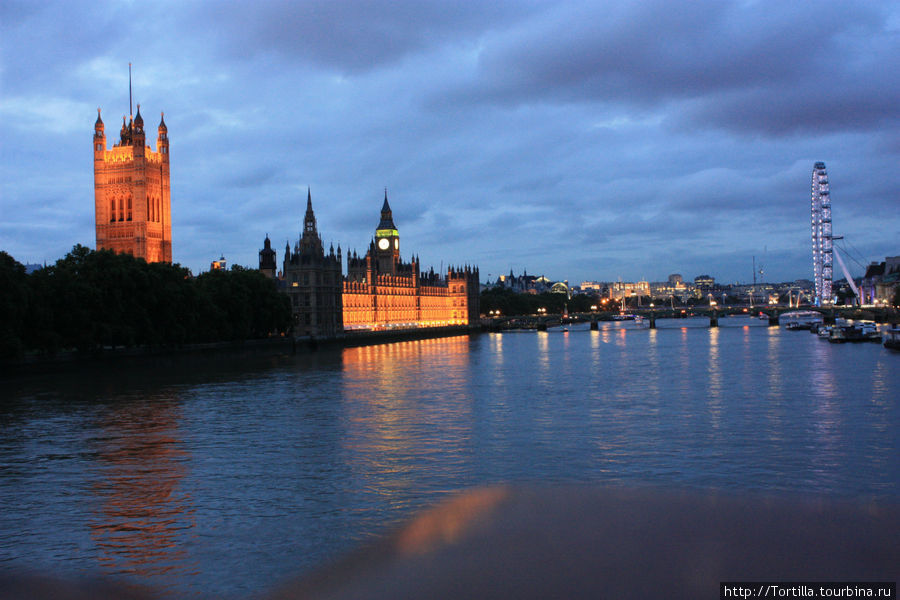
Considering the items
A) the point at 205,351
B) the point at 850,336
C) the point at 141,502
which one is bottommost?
the point at 141,502

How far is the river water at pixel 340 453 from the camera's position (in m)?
14.1

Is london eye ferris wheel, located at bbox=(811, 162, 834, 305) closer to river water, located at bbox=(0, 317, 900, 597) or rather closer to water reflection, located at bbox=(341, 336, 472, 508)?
river water, located at bbox=(0, 317, 900, 597)

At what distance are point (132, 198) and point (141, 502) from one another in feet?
342

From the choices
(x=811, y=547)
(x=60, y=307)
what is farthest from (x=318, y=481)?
(x=60, y=307)

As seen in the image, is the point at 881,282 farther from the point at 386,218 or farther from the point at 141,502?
the point at 141,502

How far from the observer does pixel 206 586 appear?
12.0 meters

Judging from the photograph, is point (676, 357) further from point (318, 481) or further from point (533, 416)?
point (318, 481)

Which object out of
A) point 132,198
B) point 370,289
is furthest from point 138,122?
point 370,289

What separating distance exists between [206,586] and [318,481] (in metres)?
6.71

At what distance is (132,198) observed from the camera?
11325 centimetres

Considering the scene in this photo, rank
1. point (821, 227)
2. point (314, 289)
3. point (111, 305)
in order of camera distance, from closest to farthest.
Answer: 1. point (111, 305)
2. point (314, 289)
3. point (821, 227)

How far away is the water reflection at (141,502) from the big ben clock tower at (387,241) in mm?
137747

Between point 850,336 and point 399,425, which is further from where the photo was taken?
point 850,336

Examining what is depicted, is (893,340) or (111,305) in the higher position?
(111,305)
